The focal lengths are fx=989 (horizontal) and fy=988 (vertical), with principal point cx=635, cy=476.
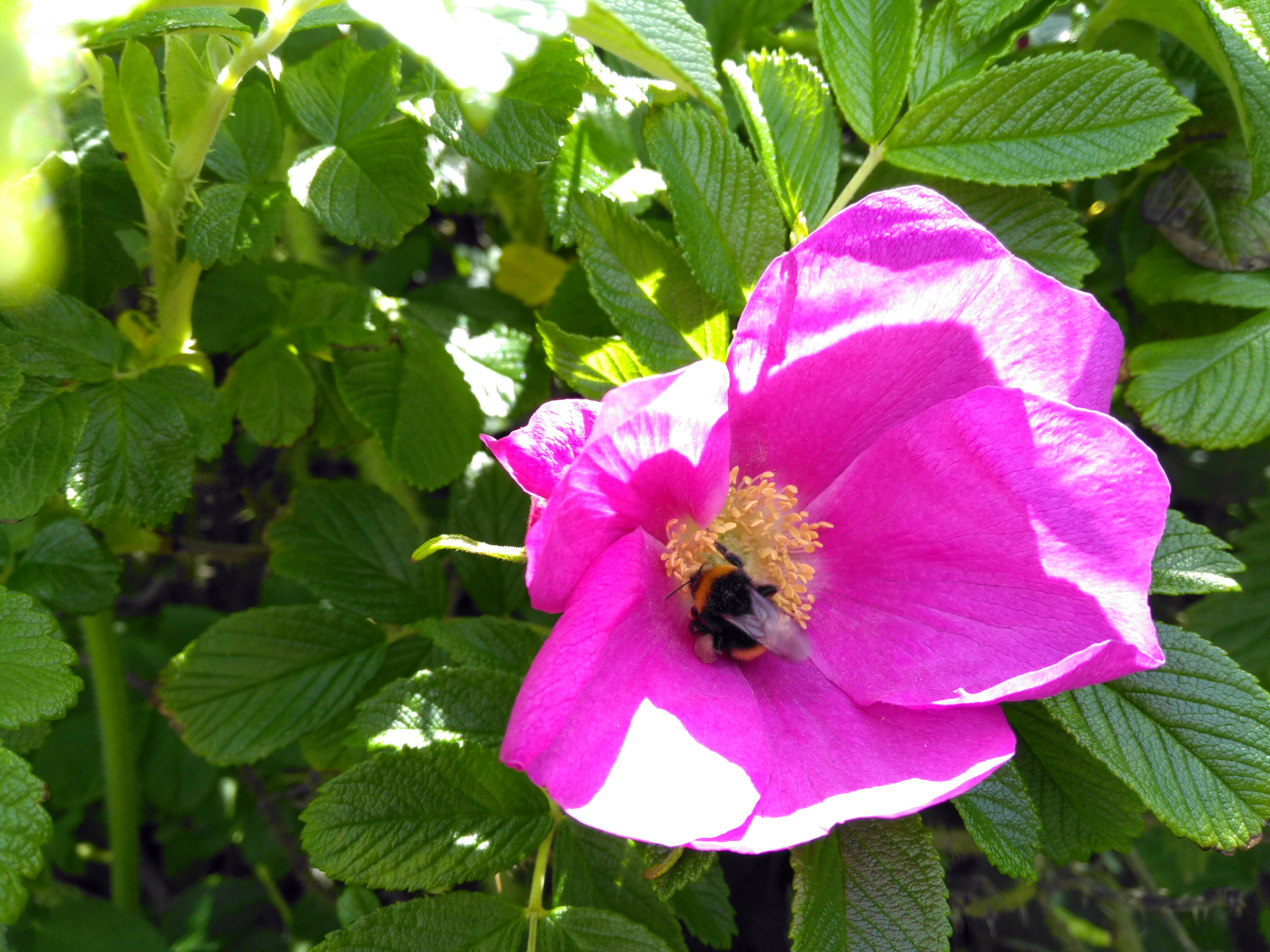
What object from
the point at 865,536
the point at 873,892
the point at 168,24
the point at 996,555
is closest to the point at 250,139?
the point at 168,24

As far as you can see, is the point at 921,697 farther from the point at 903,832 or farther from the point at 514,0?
the point at 514,0

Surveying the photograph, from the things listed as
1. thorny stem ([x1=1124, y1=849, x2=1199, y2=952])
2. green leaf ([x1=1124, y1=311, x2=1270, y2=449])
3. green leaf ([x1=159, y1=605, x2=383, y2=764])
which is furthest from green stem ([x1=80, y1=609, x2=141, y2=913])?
thorny stem ([x1=1124, y1=849, x2=1199, y2=952])

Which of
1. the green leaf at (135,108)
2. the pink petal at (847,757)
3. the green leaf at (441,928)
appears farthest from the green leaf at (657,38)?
the green leaf at (441,928)

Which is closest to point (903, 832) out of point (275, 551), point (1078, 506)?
point (1078, 506)

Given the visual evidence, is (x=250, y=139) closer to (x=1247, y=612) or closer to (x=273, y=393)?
(x=273, y=393)

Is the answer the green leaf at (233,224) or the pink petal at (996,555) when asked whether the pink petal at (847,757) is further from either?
the green leaf at (233,224)

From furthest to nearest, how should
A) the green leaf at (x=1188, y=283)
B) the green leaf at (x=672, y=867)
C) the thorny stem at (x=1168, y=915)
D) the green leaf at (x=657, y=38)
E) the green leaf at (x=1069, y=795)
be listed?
the thorny stem at (x=1168, y=915) < the green leaf at (x=1188, y=283) < the green leaf at (x=1069, y=795) < the green leaf at (x=672, y=867) < the green leaf at (x=657, y=38)

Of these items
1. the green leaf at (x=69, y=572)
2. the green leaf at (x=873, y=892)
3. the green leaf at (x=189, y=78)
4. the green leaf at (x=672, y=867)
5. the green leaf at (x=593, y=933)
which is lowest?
the green leaf at (x=593, y=933)
